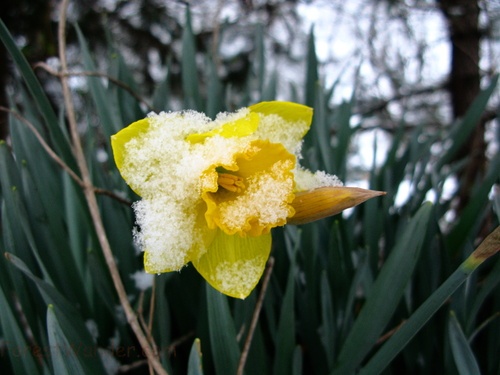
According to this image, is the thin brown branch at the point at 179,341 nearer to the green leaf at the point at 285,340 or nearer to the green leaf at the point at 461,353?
the green leaf at the point at 285,340

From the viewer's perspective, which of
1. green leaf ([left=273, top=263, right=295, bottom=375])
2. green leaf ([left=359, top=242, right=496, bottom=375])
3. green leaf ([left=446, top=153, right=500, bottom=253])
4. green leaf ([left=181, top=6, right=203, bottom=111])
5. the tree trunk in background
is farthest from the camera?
the tree trunk in background

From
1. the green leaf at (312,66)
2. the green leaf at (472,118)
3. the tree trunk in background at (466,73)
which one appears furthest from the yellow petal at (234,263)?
the tree trunk in background at (466,73)

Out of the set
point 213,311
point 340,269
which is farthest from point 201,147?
→ point 340,269

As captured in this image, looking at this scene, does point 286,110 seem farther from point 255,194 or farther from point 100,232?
point 100,232

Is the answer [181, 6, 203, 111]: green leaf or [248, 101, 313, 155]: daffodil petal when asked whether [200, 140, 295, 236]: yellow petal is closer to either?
[248, 101, 313, 155]: daffodil petal

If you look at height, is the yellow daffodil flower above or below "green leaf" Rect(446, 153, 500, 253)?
above

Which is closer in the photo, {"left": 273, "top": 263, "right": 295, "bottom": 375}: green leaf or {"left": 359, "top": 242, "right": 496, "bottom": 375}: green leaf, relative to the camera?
{"left": 359, "top": 242, "right": 496, "bottom": 375}: green leaf

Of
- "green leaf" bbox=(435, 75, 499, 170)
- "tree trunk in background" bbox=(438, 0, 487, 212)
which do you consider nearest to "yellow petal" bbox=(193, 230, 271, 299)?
"green leaf" bbox=(435, 75, 499, 170)

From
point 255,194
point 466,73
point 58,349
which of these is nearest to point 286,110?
point 255,194
